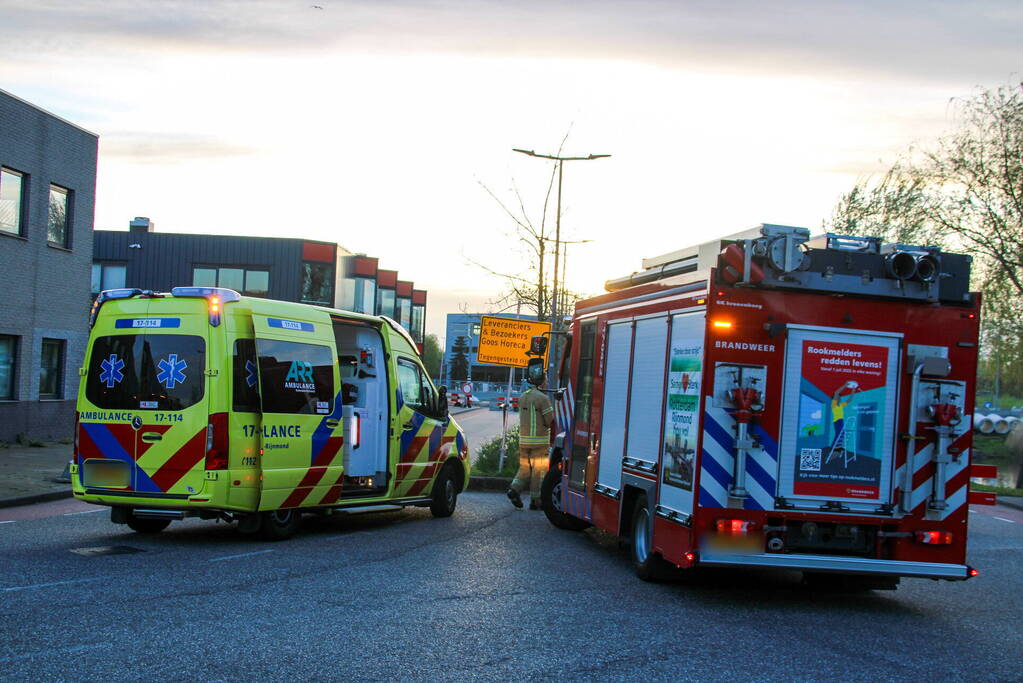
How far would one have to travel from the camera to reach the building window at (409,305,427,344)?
3211 inches

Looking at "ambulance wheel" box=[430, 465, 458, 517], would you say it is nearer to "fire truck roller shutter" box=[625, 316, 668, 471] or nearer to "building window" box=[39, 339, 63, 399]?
"fire truck roller shutter" box=[625, 316, 668, 471]

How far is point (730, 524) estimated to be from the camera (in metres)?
8.65

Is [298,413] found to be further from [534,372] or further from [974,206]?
[974,206]

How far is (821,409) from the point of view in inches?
348

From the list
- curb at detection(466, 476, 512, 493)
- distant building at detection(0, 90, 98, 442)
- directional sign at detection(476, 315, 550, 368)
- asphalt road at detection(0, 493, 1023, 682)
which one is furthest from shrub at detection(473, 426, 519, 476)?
distant building at detection(0, 90, 98, 442)

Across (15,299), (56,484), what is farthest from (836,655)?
(15,299)

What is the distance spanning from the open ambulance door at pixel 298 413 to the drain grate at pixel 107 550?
1291 millimetres

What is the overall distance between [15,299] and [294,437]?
1420 centimetres

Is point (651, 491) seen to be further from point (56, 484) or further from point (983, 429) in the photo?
point (983, 429)

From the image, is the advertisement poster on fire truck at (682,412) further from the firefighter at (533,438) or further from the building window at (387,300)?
the building window at (387,300)

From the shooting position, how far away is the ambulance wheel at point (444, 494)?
14281mm

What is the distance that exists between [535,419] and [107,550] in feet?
20.8

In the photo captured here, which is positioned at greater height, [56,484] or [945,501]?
[945,501]

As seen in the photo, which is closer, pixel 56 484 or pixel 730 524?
pixel 730 524
